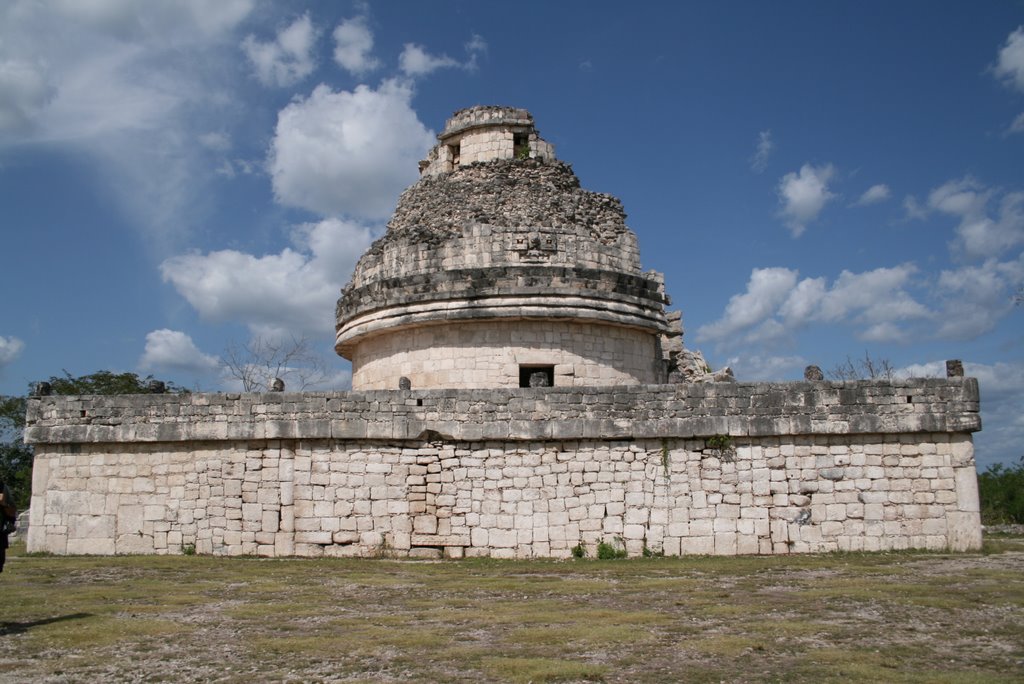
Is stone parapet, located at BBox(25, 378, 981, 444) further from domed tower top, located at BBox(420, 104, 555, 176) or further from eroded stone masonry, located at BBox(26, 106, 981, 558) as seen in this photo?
domed tower top, located at BBox(420, 104, 555, 176)

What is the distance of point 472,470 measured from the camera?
1238 cm

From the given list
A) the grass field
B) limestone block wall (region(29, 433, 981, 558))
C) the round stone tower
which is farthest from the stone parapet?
the round stone tower

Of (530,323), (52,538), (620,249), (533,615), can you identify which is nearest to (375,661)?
(533,615)

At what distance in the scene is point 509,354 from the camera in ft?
51.8

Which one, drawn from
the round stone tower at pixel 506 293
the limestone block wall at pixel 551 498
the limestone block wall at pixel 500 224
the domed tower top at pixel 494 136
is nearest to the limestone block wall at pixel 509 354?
the round stone tower at pixel 506 293

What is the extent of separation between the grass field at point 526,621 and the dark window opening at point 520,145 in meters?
10.3

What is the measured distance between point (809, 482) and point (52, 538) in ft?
38.1

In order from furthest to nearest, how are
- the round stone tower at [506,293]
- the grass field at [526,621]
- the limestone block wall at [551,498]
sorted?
the round stone tower at [506,293] < the limestone block wall at [551,498] < the grass field at [526,621]

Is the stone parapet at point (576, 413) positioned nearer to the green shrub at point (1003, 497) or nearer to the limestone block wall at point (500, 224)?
the limestone block wall at point (500, 224)

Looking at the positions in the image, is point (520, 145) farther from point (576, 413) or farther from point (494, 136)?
point (576, 413)

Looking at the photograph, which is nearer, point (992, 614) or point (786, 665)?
point (786, 665)

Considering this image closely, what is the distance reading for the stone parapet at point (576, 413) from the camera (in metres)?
12.0

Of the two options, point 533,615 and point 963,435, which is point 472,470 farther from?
point 963,435

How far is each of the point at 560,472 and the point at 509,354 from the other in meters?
3.98
